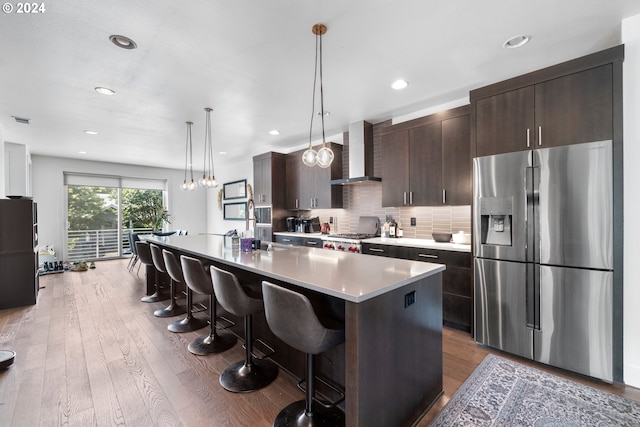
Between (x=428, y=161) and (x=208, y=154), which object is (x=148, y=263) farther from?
(x=428, y=161)

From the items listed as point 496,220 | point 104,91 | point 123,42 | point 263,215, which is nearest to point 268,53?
point 123,42

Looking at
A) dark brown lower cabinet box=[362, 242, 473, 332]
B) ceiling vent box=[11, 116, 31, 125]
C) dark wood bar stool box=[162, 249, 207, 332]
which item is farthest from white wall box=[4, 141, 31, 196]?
dark brown lower cabinet box=[362, 242, 473, 332]

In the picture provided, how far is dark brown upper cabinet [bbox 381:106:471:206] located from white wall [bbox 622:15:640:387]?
1216mm

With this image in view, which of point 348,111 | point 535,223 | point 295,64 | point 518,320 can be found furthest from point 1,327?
point 535,223

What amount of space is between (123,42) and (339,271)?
2.38 metres

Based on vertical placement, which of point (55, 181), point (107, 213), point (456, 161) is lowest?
point (107, 213)

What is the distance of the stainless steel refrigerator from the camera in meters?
2.07

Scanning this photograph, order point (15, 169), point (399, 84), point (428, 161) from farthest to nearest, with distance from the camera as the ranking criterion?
1. point (15, 169)
2. point (428, 161)
3. point (399, 84)

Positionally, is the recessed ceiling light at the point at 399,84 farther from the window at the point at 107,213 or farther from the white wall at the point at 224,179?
the window at the point at 107,213

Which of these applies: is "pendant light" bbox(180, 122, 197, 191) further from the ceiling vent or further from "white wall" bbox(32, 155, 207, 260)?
the ceiling vent

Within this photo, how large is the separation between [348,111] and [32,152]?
22.2 ft

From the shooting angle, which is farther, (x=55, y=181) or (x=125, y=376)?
(x=55, y=181)

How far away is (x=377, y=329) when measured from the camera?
1.44 m

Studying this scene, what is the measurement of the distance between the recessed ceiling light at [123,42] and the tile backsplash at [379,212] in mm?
3067
